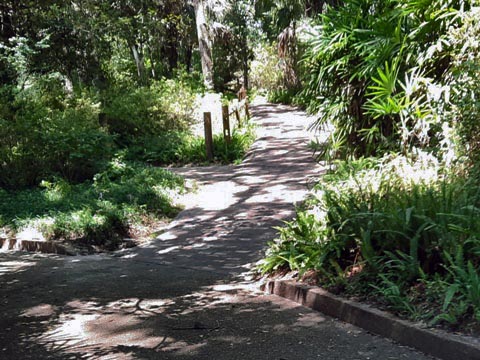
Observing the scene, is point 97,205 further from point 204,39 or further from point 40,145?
point 204,39

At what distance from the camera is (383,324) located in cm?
456

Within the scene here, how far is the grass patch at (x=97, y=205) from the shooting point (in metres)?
9.85

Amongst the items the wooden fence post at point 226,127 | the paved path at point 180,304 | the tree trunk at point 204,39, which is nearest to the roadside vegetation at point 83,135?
the wooden fence post at point 226,127

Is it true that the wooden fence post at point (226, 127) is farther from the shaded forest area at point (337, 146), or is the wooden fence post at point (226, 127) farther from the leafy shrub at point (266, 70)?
the leafy shrub at point (266, 70)

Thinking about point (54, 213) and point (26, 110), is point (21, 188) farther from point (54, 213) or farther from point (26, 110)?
point (54, 213)

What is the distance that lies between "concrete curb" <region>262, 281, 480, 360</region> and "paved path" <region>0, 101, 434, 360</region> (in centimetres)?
8

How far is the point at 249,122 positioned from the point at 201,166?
503cm

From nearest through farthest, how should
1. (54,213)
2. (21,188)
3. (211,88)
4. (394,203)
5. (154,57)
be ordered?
(394,203) → (54,213) → (21,188) → (211,88) → (154,57)

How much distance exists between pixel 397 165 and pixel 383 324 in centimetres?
366

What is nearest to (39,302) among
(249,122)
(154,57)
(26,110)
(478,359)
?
(478,359)

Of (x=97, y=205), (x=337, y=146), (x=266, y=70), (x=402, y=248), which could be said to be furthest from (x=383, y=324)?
(x=266, y=70)

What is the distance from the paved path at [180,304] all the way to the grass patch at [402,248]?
1.38 ft

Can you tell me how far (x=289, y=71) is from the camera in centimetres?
2844

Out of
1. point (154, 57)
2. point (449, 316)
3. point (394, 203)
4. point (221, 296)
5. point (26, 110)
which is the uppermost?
point (154, 57)
